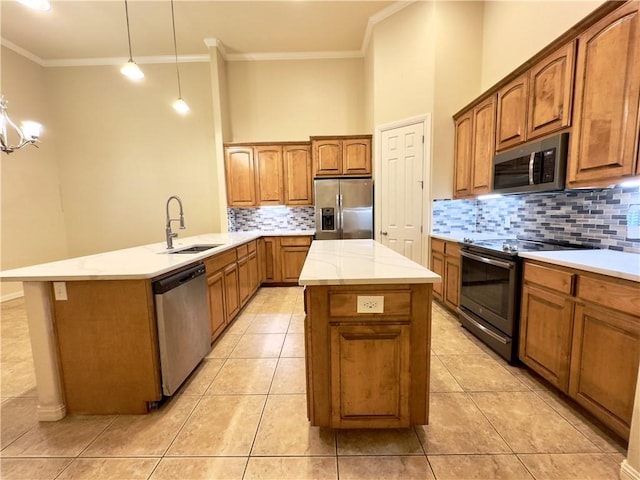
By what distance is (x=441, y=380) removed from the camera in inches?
77.4

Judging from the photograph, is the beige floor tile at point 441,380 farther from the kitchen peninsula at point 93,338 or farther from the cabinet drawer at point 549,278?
the kitchen peninsula at point 93,338

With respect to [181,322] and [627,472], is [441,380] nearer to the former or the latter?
[627,472]

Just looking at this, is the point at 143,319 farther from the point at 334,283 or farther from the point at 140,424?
the point at 334,283

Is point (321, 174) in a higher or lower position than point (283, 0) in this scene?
lower

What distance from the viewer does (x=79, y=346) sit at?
1642 mm

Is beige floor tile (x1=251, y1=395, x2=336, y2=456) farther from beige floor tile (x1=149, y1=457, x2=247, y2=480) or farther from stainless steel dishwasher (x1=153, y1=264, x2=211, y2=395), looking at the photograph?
stainless steel dishwasher (x1=153, y1=264, x2=211, y2=395)

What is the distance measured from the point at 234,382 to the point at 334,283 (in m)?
1.34

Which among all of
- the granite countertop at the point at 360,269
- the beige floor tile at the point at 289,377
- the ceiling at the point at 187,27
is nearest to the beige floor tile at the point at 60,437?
the beige floor tile at the point at 289,377

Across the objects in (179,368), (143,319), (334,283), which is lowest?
(179,368)

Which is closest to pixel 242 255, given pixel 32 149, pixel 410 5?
pixel 410 5

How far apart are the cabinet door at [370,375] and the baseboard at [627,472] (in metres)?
0.93

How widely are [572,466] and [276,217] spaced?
4437mm

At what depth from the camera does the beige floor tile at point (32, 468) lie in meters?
1.29

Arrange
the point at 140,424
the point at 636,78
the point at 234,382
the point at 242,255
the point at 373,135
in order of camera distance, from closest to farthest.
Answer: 1. the point at 636,78
2. the point at 140,424
3. the point at 234,382
4. the point at 242,255
5. the point at 373,135
